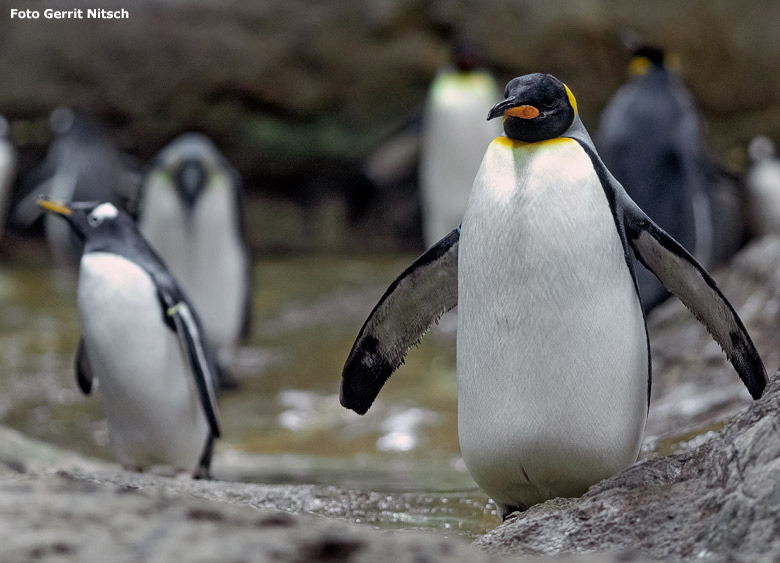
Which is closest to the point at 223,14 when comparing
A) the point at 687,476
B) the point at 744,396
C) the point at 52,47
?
the point at 52,47

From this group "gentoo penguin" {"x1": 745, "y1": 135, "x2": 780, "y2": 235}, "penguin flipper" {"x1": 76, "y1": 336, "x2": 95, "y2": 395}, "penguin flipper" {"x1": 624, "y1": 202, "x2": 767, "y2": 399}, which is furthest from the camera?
"gentoo penguin" {"x1": 745, "y1": 135, "x2": 780, "y2": 235}

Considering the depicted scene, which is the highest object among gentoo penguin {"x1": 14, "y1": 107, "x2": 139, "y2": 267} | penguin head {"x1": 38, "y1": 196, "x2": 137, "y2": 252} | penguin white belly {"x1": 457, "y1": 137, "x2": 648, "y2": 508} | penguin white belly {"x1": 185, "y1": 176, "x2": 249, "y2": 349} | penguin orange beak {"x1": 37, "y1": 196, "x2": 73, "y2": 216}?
gentoo penguin {"x1": 14, "y1": 107, "x2": 139, "y2": 267}

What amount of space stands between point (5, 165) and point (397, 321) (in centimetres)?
1034

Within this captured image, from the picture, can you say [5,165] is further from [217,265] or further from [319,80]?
[217,265]

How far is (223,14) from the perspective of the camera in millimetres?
12297

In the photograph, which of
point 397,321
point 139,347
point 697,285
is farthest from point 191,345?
point 697,285

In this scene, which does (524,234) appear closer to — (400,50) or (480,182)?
(480,182)

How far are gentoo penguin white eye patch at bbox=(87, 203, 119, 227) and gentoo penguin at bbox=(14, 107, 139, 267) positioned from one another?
5.81 m

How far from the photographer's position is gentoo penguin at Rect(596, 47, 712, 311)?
24.8 ft

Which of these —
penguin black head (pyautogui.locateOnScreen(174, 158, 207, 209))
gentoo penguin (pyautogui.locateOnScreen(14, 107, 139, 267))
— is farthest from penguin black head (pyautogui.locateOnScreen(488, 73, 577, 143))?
gentoo penguin (pyautogui.locateOnScreen(14, 107, 139, 267))

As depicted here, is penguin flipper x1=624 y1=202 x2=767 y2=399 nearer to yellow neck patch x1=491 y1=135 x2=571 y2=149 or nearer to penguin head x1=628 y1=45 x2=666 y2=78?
yellow neck patch x1=491 y1=135 x2=571 y2=149

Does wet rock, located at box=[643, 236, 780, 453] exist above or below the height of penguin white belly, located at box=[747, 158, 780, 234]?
below

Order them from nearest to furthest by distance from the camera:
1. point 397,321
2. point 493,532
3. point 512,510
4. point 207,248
→ point 493,532
point 512,510
point 397,321
point 207,248

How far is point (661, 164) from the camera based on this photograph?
7703 mm
